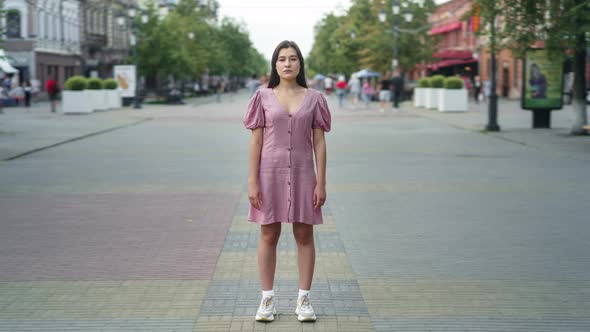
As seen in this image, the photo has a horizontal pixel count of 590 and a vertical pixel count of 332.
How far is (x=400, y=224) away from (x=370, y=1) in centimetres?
5465

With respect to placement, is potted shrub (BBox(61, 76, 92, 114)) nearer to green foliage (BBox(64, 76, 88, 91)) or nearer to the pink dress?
green foliage (BBox(64, 76, 88, 91))

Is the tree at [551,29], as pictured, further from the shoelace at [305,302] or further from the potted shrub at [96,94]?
the potted shrub at [96,94]

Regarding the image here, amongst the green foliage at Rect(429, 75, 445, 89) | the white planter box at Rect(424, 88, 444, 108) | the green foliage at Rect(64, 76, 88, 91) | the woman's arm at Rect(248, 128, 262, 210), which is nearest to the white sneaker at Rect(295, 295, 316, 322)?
the woman's arm at Rect(248, 128, 262, 210)

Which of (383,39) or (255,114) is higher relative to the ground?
(383,39)

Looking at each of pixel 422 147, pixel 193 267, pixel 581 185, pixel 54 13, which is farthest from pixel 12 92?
pixel 193 267

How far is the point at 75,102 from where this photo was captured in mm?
38531

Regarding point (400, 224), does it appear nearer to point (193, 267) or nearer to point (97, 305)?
point (193, 267)

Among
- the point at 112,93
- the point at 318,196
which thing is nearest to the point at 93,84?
the point at 112,93

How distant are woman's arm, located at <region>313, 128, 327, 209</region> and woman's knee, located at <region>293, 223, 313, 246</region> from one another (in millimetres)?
185

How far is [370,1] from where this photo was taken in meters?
62.3

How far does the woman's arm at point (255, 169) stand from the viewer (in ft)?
17.2

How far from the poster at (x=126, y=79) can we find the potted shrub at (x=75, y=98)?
8687 millimetres

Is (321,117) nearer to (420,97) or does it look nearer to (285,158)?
(285,158)

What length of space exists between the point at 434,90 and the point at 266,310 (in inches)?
1476
